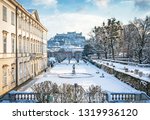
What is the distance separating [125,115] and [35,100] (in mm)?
3996

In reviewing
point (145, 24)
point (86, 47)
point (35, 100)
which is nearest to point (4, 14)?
point (35, 100)

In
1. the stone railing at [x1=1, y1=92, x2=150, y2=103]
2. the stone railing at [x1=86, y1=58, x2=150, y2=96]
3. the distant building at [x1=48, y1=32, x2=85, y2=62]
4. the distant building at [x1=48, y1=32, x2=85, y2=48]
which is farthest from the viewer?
the distant building at [x1=48, y1=32, x2=85, y2=62]

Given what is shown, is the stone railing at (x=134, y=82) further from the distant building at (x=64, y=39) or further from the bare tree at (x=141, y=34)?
the distant building at (x=64, y=39)

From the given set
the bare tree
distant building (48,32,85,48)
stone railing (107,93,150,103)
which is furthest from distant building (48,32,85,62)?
stone railing (107,93,150,103)

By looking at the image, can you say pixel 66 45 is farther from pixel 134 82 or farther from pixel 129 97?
pixel 129 97

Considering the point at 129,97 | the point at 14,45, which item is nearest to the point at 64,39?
the point at 14,45

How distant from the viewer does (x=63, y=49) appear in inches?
2020

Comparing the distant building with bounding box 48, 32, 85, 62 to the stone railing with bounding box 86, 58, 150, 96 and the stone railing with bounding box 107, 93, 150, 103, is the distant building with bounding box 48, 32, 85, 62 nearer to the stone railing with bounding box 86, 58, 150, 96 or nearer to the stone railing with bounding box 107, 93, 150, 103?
the stone railing with bounding box 86, 58, 150, 96

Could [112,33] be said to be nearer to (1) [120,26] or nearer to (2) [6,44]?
(1) [120,26]

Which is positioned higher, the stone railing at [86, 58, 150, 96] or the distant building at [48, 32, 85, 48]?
the distant building at [48, 32, 85, 48]

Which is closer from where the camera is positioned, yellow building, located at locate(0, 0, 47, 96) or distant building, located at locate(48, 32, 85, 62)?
yellow building, located at locate(0, 0, 47, 96)

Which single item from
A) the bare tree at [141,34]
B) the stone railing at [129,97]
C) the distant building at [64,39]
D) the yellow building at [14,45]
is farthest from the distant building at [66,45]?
the stone railing at [129,97]

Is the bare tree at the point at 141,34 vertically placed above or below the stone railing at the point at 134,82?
above

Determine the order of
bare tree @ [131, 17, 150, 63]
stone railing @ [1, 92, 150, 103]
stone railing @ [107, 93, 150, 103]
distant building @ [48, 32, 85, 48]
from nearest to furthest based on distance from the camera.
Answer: stone railing @ [1, 92, 150, 103] < stone railing @ [107, 93, 150, 103] < bare tree @ [131, 17, 150, 63] < distant building @ [48, 32, 85, 48]
